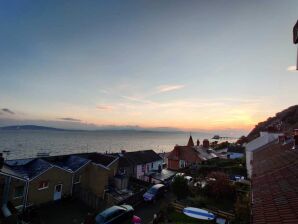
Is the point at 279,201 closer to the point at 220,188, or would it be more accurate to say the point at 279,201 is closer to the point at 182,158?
the point at 220,188

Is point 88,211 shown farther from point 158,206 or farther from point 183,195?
point 183,195

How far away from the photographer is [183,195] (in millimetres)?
27422

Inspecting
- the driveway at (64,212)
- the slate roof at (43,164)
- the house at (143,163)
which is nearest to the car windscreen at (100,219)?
the driveway at (64,212)

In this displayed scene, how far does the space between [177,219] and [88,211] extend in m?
12.2

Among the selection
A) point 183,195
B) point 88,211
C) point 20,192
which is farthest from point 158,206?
point 20,192

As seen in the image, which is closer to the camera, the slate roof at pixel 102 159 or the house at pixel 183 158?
the slate roof at pixel 102 159

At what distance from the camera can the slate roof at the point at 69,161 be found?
3507cm

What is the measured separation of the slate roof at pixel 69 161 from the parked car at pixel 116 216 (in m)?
13.9

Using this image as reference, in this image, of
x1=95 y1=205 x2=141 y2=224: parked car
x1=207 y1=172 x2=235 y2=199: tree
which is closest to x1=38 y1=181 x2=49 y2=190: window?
x1=95 y1=205 x2=141 y2=224: parked car

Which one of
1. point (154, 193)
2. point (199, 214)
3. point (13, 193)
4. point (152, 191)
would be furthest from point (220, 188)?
point (13, 193)

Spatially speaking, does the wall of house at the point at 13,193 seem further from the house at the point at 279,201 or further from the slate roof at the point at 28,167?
the house at the point at 279,201

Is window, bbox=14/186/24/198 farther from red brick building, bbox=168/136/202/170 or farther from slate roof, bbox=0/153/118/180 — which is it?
red brick building, bbox=168/136/202/170

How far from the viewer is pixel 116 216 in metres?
22.2

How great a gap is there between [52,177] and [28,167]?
431 centimetres
